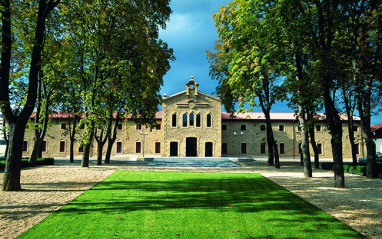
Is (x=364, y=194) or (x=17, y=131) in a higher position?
(x=17, y=131)

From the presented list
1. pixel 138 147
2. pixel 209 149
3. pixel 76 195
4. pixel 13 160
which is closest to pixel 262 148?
pixel 209 149

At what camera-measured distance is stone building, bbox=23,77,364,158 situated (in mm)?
40219

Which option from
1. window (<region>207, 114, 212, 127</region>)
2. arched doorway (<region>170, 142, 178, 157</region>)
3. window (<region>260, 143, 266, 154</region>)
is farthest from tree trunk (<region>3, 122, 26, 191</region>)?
window (<region>260, 143, 266, 154</region>)

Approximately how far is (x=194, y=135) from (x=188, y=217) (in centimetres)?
3367

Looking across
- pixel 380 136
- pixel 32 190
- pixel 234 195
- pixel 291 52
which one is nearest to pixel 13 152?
pixel 32 190

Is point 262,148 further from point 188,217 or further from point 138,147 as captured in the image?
point 188,217

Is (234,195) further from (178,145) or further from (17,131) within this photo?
(178,145)

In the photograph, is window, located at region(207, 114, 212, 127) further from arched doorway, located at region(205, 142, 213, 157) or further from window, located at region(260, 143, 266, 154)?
window, located at region(260, 143, 266, 154)

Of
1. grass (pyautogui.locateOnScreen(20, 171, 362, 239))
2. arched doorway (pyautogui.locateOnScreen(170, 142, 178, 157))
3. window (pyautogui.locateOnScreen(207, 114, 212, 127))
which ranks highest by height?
window (pyautogui.locateOnScreen(207, 114, 212, 127))

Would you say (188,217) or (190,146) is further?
(190,146)

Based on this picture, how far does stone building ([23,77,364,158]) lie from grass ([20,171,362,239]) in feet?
99.5

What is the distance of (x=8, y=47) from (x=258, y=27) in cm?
1184

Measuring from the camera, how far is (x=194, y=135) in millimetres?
40219

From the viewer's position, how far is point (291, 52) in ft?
42.2
